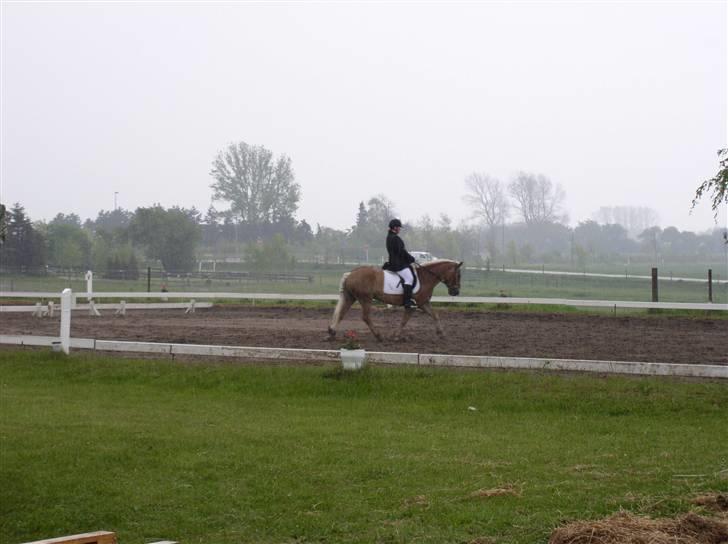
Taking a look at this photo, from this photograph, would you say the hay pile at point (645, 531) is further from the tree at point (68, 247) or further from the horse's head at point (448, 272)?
the tree at point (68, 247)

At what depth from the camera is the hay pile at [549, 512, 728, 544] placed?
216 inches

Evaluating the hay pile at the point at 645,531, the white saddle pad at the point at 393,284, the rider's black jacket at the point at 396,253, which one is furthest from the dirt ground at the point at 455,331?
the hay pile at the point at 645,531

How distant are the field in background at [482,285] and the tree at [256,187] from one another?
14.4 metres

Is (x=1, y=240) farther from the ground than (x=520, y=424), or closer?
farther from the ground

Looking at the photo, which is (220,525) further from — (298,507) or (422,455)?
(422,455)

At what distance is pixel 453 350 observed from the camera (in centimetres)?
1603

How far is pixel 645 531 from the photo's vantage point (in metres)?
5.62

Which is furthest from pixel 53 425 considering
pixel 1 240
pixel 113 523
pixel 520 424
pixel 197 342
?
pixel 197 342

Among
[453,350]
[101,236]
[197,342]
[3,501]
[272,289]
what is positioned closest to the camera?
[3,501]

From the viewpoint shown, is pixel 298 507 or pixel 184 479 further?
pixel 184 479

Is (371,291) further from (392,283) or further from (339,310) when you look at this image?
(339,310)

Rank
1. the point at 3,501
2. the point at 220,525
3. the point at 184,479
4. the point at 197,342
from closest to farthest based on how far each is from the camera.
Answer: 1. the point at 220,525
2. the point at 3,501
3. the point at 184,479
4. the point at 197,342

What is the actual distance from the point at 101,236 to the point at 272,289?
52.1 ft

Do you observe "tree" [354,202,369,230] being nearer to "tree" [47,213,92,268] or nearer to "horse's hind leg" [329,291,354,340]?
"tree" [47,213,92,268]
